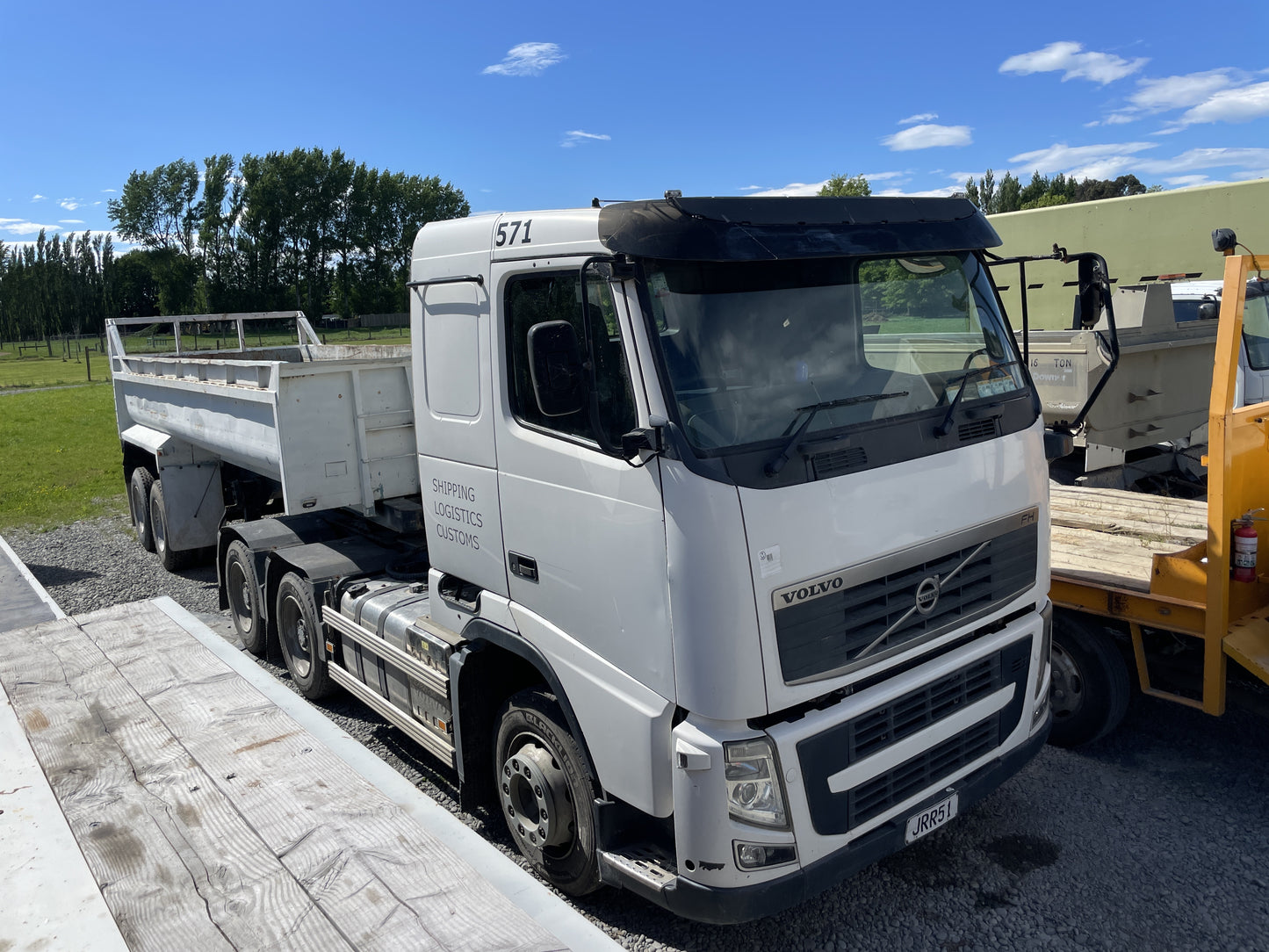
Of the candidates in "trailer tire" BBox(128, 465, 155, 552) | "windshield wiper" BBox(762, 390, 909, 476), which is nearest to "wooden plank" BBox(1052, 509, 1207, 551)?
"windshield wiper" BBox(762, 390, 909, 476)

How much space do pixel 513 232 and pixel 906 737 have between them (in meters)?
2.44

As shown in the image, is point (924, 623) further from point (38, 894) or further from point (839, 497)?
point (38, 894)

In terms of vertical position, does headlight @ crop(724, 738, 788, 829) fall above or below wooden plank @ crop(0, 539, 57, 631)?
below

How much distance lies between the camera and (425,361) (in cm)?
429

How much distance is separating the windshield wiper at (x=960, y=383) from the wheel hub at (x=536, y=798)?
197cm

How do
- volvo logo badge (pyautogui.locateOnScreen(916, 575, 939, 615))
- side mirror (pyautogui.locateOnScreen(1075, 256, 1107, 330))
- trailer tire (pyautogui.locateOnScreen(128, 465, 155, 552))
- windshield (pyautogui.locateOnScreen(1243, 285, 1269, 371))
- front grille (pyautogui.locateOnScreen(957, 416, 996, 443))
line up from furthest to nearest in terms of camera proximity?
trailer tire (pyautogui.locateOnScreen(128, 465, 155, 552)), windshield (pyautogui.locateOnScreen(1243, 285, 1269, 371)), side mirror (pyautogui.locateOnScreen(1075, 256, 1107, 330)), front grille (pyautogui.locateOnScreen(957, 416, 996, 443)), volvo logo badge (pyautogui.locateOnScreen(916, 575, 939, 615))

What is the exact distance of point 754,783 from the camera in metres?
3.04

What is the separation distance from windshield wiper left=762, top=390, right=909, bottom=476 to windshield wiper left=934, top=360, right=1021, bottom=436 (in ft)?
0.58

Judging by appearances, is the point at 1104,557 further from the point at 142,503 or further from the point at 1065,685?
the point at 142,503

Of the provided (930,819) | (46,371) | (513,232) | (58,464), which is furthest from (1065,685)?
(46,371)

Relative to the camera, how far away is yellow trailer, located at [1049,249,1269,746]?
4.17 meters

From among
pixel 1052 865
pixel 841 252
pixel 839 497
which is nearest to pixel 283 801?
pixel 839 497

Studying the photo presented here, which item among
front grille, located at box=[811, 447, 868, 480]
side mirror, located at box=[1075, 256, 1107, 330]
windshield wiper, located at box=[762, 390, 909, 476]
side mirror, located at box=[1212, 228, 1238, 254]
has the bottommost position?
front grille, located at box=[811, 447, 868, 480]

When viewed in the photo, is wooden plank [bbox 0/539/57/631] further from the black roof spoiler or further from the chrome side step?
the black roof spoiler
